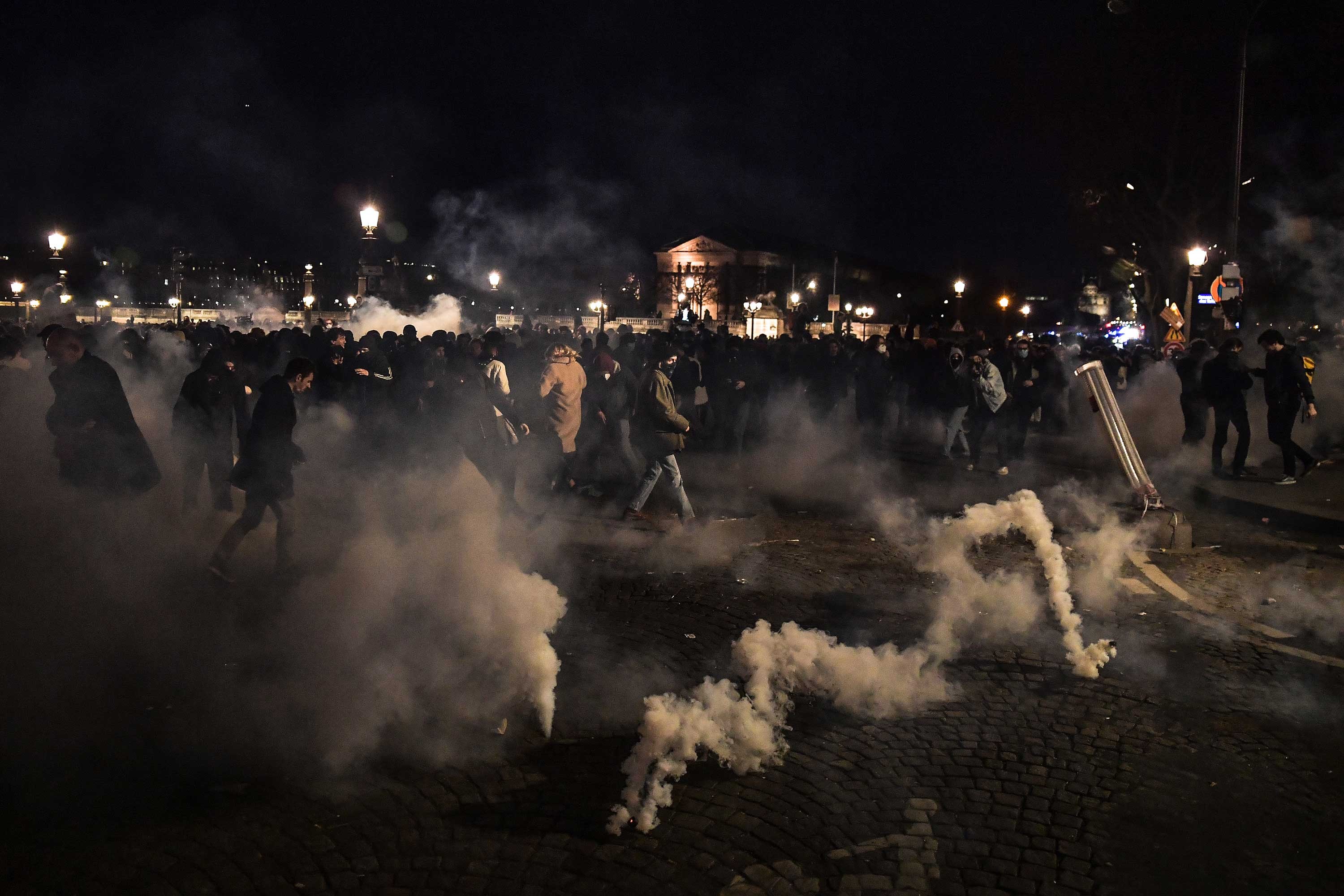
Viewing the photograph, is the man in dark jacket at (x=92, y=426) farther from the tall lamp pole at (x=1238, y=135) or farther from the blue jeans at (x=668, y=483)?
the tall lamp pole at (x=1238, y=135)

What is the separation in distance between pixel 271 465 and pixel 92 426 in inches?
39.8

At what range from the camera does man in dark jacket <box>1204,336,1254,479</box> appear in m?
11.3

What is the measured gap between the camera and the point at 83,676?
4.87 metres

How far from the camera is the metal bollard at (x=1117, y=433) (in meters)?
7.85

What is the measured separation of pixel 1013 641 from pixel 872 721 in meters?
1.48

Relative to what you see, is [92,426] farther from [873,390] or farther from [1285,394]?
[1285,394]

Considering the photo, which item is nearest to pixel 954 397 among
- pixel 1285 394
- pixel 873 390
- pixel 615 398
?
pixel 873 390

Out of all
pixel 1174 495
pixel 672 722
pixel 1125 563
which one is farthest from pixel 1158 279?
pixel 672 722

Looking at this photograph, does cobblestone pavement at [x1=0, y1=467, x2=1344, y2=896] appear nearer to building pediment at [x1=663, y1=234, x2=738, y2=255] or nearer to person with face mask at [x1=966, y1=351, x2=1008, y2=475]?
person with face mask at [x1=966, y1=351, x2=1008, y2=475]

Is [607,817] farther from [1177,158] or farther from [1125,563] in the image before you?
[1177,158]

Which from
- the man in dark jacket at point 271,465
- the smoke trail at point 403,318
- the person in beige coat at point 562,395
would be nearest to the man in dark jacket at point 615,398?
the person in beige coat at point 562,395

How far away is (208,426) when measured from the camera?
847cm

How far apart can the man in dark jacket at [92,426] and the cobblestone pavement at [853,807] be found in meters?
2.95

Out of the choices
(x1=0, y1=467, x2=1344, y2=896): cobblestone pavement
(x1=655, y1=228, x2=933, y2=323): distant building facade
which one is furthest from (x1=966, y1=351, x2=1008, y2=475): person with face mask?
(x1=655, y1=228, x2=933, y2=323): distant building facade
